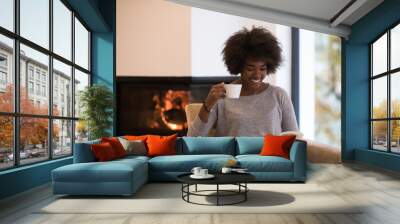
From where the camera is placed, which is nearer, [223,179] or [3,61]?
[223,179]

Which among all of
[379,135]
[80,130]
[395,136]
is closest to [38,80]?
[80,130]

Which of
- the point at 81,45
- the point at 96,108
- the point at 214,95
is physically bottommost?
the point at 96,108

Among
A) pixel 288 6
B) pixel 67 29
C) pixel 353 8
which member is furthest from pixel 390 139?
pixel 67 29

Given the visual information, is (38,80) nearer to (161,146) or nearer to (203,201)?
(161,146)

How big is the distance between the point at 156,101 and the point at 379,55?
5488 mm

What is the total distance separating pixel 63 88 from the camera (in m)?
6.84

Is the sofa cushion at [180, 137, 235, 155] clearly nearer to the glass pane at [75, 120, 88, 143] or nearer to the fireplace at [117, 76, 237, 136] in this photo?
the glass pane at [75, 120, 88, 143]

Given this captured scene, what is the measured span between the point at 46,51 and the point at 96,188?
252 cm

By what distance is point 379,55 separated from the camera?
28.5 feet

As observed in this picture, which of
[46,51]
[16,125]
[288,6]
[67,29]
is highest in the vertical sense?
[288,6]

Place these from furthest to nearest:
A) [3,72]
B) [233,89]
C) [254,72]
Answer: [254,72]
[233,89]
[3,72]

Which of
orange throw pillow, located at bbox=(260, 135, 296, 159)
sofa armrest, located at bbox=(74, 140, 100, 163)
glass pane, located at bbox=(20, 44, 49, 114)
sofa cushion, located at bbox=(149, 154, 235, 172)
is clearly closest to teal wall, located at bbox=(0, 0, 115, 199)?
sofa armrest, located at bbox=(74, 140, 100, 163)

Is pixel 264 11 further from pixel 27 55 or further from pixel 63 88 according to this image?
pixel 27 55

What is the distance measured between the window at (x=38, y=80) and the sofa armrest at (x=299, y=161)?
Answer: 3.63m
